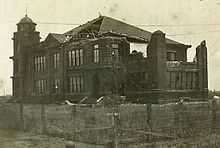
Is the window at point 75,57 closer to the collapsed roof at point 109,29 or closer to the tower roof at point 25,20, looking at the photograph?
the collapsed roof at point 109,29

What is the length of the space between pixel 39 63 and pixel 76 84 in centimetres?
977

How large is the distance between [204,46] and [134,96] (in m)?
10.5

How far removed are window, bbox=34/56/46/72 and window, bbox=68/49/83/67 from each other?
643 centimetres

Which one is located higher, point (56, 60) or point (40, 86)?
point (56, 60)

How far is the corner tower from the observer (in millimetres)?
53844

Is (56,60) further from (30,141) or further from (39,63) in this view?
(30,141)

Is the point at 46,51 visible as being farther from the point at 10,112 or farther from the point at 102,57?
the point at 10,112

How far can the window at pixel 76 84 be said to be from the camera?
1694 inches

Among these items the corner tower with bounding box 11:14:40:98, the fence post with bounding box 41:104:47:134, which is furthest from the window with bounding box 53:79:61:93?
the fence post with bounding box 41:104:47:134

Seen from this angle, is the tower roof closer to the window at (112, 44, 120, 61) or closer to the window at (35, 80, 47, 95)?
the window at (35, 80, 47, 95)

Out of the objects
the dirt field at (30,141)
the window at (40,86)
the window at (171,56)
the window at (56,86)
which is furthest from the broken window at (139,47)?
the dirt field at (30,141)

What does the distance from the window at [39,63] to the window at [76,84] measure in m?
6.78

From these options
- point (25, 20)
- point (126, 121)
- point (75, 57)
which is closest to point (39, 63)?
point (25, 20)

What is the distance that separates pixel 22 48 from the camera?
54.0 meters
